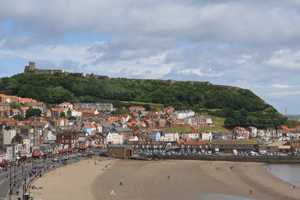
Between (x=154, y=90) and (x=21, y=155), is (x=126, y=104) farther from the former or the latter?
(x=21, y=155)

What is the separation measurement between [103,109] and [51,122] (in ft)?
102

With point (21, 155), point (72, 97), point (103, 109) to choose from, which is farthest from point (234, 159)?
point (72, 97)

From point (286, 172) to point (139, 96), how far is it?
267 ft

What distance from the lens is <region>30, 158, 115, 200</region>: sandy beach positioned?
3248 centimetres

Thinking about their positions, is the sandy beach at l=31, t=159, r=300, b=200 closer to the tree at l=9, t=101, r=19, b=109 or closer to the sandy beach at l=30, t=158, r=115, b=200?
the sandy beach at l=30, t=158, r=115, b=200

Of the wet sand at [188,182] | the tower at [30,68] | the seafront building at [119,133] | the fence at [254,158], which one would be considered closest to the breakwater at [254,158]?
the fence at [254,158]

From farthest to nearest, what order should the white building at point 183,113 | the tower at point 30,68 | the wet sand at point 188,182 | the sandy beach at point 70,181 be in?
the tower at point 30,68
the white building at point 183,113
the wet sand at point 188,182
the sandy beach at point 70,181

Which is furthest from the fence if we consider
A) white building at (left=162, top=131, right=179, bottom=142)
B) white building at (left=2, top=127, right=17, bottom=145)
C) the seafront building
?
white building at (left=2, top=127, right=17, bottom=145)

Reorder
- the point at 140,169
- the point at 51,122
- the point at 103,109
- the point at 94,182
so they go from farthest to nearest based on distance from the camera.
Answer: the point at 103,109 → the point at 51,122 → the point at 140,169 → the point at 94,182

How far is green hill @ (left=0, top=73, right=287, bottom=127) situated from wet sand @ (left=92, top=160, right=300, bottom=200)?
168ft

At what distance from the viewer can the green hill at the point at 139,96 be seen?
10750 centimetres

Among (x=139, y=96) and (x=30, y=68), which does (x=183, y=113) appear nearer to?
(x=139, y=96)

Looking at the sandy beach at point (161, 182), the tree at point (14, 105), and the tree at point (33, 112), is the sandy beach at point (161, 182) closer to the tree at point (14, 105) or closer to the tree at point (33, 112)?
the tree at point (33, 112)

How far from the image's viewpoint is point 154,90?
458 ft
